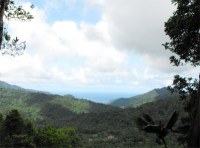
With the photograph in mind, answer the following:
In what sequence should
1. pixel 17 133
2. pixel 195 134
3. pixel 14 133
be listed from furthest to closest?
pixel 17 133
pixel 14 133
pixel 195 134

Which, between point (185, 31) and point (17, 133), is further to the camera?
point (17, 133)

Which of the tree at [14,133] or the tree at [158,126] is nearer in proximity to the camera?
the tree at [158,126]

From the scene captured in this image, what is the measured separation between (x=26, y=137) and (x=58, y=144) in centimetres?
2246

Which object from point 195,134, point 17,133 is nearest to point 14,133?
point 17,133

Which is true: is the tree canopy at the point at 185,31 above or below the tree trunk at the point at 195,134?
above


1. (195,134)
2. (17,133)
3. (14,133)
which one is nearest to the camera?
(195,134)

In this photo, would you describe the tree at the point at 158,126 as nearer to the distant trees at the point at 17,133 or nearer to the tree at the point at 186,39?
the tree at the point at 186,39

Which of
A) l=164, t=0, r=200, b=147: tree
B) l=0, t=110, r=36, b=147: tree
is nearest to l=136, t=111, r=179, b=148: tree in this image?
l=164, t=0, r=200, b=147: tree

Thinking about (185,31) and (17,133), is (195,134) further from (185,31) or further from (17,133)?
(17,133)

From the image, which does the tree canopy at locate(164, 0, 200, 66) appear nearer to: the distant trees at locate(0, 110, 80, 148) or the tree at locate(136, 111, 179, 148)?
the tree at locate(136, 111, 179, 148)

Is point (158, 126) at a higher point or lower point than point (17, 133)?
higher

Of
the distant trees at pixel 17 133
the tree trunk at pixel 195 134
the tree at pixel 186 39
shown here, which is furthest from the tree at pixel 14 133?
the tree trunk at pixel 195 134

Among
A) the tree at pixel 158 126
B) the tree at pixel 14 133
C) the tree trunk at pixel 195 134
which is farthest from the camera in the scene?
the tree at pixel 14 133

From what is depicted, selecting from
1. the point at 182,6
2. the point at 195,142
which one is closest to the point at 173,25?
the point at 182,6
